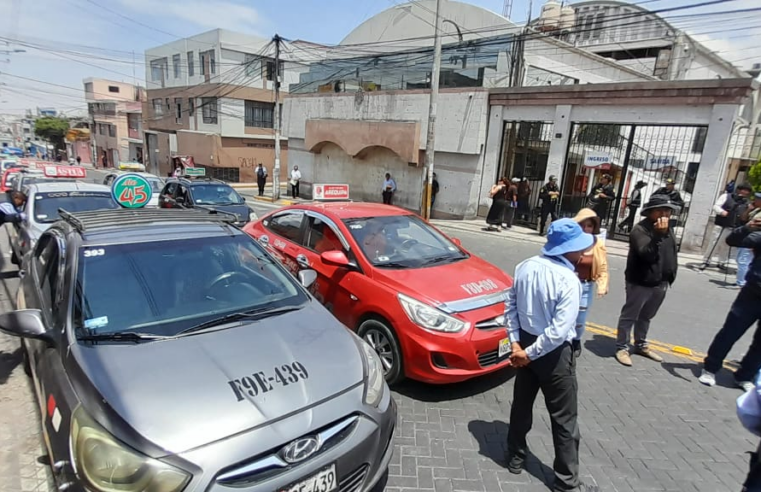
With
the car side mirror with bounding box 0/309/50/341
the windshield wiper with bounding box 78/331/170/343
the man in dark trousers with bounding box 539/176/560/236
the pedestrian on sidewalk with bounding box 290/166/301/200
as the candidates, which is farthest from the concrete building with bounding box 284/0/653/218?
the car side mirror with bounding box 0/309/50/341

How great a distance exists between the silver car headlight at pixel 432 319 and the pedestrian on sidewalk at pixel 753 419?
1842 millimetres

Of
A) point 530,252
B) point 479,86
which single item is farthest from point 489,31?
point 530,252

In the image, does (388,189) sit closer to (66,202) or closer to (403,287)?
(66,202)

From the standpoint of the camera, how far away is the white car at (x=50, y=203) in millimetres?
5996

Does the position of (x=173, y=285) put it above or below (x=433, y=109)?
below

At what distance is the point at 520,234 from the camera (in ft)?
41.3

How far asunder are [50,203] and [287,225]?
13.9 feet

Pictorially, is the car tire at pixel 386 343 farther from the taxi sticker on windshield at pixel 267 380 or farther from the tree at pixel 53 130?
the tree at pixel 53 130

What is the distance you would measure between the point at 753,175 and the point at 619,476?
1372cm

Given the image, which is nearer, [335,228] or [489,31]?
[335,228]

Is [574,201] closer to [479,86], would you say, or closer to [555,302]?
[479,86]

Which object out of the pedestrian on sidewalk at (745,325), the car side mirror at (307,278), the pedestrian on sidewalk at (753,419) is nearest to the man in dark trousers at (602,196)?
the pedestrian on sidewalk at (745,325)

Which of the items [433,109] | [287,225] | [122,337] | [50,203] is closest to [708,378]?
[287,225]

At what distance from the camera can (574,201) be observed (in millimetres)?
12938
